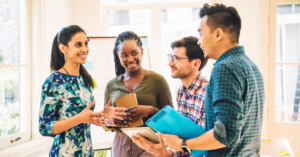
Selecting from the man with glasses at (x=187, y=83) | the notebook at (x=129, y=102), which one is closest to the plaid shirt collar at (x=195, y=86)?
the man with glasses at (x=187, y=83)

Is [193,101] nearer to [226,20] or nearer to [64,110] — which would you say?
[226,20]

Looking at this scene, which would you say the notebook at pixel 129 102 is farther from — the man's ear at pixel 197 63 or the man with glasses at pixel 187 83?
the man's ear at pixel 197 63

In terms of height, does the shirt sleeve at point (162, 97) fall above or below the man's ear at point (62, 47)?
below

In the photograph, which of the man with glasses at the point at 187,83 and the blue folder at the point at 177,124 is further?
the man with glasses at the point at 187,83

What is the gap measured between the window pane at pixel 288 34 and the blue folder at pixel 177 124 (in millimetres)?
2621

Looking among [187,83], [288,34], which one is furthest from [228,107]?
[288,34]

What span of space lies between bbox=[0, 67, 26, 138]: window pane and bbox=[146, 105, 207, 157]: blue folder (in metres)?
2.09

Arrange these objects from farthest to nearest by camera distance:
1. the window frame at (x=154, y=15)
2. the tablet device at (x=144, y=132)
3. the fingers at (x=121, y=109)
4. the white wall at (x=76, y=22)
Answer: the window frame at (x=154, y=15)
the white wall at (x=76, y=22)
the fingers at (x=121, y=109)
the tablet device at (x=144, y=132)

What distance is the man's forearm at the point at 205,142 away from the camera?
811mm

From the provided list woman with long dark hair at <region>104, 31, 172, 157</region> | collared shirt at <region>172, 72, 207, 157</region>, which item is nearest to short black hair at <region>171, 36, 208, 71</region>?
collared shirt at <region>172, 72, 207, 157</region>

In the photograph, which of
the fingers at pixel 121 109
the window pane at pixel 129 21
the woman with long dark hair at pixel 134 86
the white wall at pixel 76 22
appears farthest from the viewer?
the window pane at pixel 129 21

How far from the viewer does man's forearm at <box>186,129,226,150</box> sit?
0.81 m

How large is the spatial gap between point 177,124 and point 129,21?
2734mm

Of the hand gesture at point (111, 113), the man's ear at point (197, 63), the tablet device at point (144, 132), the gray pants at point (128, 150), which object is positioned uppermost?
the man's ear at point (197, 63)
